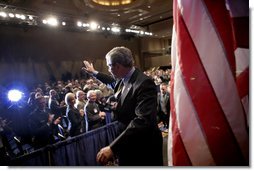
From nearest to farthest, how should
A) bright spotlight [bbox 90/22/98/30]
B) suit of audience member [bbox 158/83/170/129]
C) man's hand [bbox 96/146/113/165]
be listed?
man's hand [bbox 96/146/113/165] < suit of audience member [bbox 158/83/170/129] < bright spotlight [bbox 90/22/98/30]

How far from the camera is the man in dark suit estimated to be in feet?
5.14

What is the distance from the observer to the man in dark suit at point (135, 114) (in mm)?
1565

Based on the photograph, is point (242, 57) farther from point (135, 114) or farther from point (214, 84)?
point (135, 114)

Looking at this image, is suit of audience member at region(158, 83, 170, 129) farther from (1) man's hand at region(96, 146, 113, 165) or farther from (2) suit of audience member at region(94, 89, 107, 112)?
(1) man's hand at region(96, 146, 113, 165)

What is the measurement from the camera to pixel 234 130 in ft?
4.29

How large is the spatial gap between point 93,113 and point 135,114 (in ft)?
9.38

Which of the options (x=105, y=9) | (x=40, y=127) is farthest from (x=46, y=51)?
(x=40, y=127)

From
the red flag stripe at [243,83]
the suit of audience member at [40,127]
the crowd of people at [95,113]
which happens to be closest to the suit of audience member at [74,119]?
the crowd of people at [95,113]

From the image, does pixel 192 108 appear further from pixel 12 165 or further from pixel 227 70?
pixel 12 165

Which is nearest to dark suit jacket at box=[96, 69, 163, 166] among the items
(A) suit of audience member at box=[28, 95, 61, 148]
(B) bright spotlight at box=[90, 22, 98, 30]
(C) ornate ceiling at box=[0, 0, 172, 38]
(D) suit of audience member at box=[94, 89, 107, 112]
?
(A) suit of audience member at box=[28, 95, 61, 148]

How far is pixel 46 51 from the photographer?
12555 mm

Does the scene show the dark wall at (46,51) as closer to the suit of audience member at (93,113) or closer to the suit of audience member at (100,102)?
the suit of audience member at (100,102)

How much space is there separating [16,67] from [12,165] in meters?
10.2

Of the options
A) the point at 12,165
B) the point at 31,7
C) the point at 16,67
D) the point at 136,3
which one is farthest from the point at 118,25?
the point at 12,165
